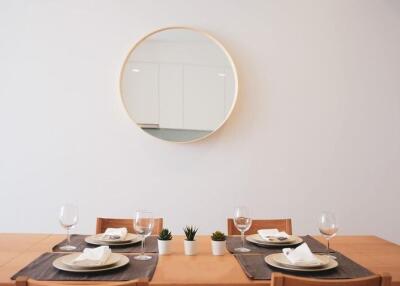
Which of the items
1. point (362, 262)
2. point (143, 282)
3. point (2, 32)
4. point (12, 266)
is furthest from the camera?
point (2, 32)

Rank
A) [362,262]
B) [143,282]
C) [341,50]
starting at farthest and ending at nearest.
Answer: [341,50]
[362,262]
[143,282]

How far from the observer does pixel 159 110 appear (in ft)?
9.00

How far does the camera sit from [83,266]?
1399 mm

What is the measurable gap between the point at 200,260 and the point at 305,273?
40 cm

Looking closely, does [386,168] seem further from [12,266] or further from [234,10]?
[12,266]

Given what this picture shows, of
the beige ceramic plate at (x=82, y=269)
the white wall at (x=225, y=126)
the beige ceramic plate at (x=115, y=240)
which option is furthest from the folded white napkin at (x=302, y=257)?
the white wall at (x=225, y=126)

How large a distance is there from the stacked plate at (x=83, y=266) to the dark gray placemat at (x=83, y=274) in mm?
13

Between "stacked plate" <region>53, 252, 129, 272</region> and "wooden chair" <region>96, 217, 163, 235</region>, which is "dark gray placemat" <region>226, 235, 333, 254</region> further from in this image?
"stacked plate" <region>53, 252, 129, 272</region>

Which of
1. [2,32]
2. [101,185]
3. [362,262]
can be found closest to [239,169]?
[101,185]

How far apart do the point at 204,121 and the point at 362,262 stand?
4.73ft

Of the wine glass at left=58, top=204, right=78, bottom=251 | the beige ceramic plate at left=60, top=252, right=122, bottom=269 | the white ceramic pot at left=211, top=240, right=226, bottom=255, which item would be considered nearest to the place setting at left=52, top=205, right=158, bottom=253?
the wine glass at left=58, top=204, right=78, bottom=251

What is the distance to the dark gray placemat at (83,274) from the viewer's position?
134cm

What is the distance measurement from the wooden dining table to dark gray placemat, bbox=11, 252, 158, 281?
0.03m

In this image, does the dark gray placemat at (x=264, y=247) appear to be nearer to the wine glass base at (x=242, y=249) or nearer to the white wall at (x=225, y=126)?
the wine glass base at (x=242, y=249)
